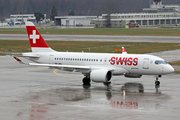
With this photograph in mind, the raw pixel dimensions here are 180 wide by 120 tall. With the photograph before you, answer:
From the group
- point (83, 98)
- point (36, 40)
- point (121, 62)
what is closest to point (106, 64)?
point (121, 62)

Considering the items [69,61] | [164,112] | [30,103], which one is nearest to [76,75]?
[69,61]

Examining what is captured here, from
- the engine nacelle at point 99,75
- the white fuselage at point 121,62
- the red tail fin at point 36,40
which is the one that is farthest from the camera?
the red tail fin at point 36,40

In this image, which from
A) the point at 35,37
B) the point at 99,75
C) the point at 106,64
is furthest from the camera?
the point at 35,37

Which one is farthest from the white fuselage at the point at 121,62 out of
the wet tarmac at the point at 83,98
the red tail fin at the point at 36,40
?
the red tail fin at the point at 36,40

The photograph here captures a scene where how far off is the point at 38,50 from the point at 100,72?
1050 cm

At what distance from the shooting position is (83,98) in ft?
104

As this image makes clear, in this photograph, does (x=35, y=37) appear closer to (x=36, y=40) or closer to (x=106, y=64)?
(x=36, y=40)

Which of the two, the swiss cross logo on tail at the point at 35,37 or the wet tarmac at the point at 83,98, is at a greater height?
the swiss cross logo on tail at the point at 35,37

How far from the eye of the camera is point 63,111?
26.5 metres

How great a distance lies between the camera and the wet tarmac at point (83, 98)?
25516 millimetres

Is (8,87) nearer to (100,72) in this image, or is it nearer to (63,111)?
(100,72)

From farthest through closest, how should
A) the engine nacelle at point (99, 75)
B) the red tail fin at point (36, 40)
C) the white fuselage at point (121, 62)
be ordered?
the red tail fin at point (36, 40) → the white fuselage at point (121, 62) → the engine nacelle at point (99, 75)

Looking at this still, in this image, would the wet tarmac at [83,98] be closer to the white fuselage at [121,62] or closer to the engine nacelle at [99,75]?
the engine nacelle at [99,75]

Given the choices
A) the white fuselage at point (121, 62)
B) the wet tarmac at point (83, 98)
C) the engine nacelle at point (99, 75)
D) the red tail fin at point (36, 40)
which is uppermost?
the red tail fin at point (36, 40)
